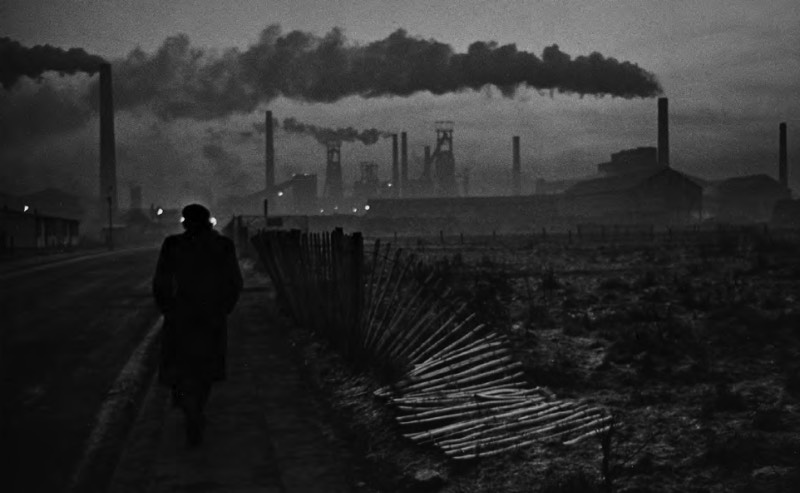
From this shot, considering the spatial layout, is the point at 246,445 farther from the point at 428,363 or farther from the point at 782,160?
the point at 782,160

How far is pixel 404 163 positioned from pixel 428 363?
131 m

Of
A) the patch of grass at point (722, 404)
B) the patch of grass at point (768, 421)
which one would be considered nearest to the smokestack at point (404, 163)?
the patch of grass at point (722, 404)

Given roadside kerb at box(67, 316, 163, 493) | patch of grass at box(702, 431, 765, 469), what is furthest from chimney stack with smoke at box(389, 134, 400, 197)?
patch of grass at box(702, 431, 765, 469)

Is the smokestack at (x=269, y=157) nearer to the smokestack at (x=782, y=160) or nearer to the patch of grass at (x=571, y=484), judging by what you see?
the smokestack at (x=782, y=160)

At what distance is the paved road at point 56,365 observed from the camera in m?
6.08

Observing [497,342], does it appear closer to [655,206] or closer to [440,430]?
[440,430]

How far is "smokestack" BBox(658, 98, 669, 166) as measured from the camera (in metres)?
80.8

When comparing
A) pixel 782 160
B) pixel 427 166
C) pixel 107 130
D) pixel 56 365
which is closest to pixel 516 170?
pixel 427 166

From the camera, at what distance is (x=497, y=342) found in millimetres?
9305

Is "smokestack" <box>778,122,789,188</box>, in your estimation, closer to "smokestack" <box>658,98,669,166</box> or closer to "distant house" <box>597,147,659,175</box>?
"distant house" <box>597,147,659,175</box>

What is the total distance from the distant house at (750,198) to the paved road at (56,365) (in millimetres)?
90715

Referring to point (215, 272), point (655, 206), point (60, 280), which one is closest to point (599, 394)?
point (215, 272)

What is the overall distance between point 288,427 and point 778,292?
11.6m

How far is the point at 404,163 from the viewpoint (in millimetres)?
138500
